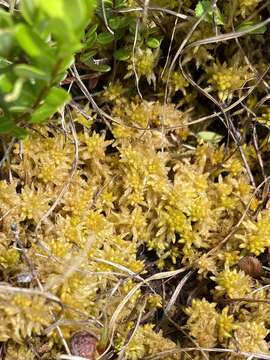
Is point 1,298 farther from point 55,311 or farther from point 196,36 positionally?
point 196,36

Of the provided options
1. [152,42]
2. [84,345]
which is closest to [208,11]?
[152,42]

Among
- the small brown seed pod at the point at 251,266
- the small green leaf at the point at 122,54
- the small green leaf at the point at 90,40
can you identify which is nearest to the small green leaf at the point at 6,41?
the small green leaf at the point at 90,40

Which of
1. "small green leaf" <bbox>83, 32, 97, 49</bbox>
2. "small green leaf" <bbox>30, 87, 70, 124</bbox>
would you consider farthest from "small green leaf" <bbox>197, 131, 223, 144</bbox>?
"small green leaf" <bbox>30, 87, 70, 124</bbox>

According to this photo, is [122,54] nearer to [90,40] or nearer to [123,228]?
[90,40]

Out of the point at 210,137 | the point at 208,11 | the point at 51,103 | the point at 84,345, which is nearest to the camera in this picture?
the point at 51,103

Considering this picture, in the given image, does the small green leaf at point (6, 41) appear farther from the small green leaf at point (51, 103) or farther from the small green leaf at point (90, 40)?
the small green leaf at point (90, 40)

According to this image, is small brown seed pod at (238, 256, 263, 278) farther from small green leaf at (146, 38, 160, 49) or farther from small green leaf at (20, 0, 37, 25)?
small green leaf at (20, 0, 37, 25)
